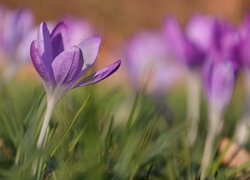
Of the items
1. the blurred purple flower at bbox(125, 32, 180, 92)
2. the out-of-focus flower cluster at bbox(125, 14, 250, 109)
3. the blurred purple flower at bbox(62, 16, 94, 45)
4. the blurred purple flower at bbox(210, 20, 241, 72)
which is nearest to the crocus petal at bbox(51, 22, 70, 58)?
the out-of-focus flower cluster at bbox(125, 14, 250, 109)

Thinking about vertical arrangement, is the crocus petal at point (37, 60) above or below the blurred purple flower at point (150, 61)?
above

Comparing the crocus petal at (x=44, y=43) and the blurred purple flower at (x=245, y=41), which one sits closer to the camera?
the crocus petal at (x=44, y=43)

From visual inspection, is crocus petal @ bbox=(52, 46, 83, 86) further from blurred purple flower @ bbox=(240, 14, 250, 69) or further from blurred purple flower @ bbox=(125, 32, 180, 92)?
blurred purple flower @ bbox=(125, 32, 180, 92)

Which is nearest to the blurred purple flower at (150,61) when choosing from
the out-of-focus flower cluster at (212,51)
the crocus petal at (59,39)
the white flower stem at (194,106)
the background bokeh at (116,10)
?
the out-of-focus flower cluster at (212,51)

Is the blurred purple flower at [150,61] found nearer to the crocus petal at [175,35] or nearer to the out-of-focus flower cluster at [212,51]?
the out-of-focus flower cluster at [212,51]

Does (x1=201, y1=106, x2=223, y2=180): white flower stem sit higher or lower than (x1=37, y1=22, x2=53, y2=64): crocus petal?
lower

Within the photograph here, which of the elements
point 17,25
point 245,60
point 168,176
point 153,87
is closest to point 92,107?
point 168,176

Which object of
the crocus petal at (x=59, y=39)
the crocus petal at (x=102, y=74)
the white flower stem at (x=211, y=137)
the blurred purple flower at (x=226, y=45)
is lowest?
the white flower stem at (x=211, y=137)

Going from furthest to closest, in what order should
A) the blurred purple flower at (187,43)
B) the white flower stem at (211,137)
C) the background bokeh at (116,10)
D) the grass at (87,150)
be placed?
the background bokeh at (116,10) < the blurred purple flower at (187,43) < the white flower stem at (211,137) < the grass at (87,150)
